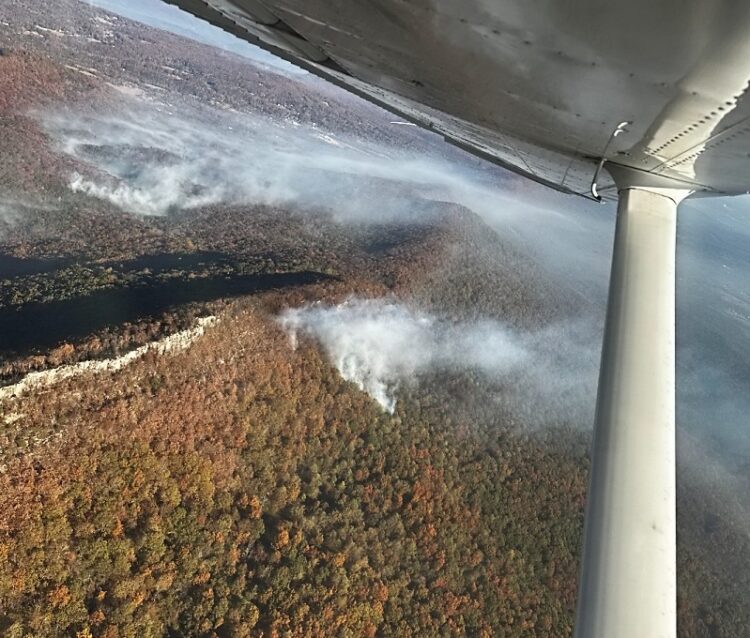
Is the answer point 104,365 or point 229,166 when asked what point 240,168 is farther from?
point 104,365

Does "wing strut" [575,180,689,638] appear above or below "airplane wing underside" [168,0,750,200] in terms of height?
below

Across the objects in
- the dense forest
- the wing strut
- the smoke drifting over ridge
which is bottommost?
the dense forest

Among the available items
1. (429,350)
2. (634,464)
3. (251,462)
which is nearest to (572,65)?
(634,464)

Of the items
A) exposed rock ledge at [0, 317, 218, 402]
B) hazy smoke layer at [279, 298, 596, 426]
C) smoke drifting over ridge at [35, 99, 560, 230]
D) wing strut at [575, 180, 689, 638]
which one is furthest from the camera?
smoke drifting over ridge at [35, 99, 560, 230]

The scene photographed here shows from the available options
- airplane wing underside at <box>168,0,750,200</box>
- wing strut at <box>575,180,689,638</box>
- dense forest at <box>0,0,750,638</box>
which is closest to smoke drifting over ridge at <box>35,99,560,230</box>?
dense forest at <box>0,0,750,638</box>

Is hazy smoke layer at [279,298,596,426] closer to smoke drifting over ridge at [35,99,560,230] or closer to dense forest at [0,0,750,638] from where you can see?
dense forest at [0,0,750,638]

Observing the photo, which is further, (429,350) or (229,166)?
(229,166)

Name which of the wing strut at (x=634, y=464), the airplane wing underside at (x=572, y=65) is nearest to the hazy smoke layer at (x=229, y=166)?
the airplane wing underside at (x=572, y=65)

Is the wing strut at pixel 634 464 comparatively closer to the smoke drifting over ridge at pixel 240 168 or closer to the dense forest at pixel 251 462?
the dense forest at pixel 251 462
